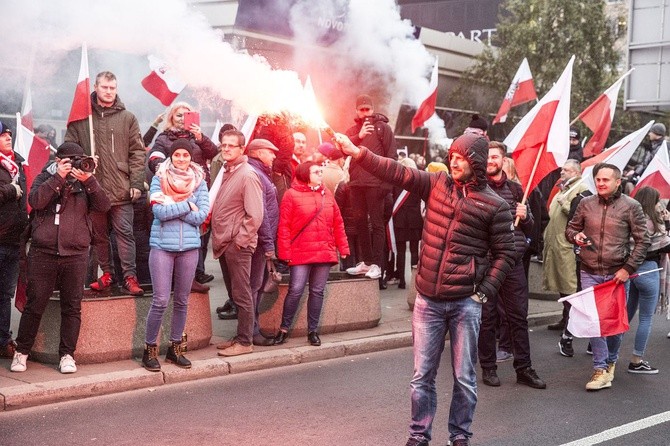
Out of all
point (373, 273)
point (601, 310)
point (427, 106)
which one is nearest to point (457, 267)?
point (601, 310)

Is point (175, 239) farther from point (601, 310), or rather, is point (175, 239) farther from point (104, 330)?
point (601, 310)

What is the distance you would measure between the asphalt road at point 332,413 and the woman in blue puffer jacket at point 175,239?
47 centimetres

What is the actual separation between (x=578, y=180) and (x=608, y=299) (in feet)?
8.68

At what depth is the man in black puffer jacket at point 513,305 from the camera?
8.09 meters

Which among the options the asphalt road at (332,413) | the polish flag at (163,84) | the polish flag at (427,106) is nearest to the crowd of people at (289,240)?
the asphalt road at (332,413)

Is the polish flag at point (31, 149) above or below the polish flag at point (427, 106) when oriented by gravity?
below

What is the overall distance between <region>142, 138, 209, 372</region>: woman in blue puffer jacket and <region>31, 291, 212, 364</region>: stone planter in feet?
1.07

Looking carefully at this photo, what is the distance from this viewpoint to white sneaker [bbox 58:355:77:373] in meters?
7.47

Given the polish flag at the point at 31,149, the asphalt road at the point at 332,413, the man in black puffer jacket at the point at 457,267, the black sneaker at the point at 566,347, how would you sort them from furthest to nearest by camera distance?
the polish flag at the point at 31,149 < the black sneaker at the point at 566,347 < the asphalt road at the point at 332,413 < the man in black puffer jacket at the point at 457,267

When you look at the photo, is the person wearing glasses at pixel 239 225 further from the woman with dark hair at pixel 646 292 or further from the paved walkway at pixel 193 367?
the woman with dark hair at pixel 646 292

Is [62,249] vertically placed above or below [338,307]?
above

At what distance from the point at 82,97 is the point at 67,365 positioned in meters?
2.43

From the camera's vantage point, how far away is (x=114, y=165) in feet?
28.5

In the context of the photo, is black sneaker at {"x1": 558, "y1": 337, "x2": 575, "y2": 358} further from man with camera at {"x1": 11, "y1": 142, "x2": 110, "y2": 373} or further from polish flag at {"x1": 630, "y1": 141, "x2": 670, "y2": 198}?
man with camera at {"x1": 11, "y1": 142, "x2": 110, "y2": 373}
